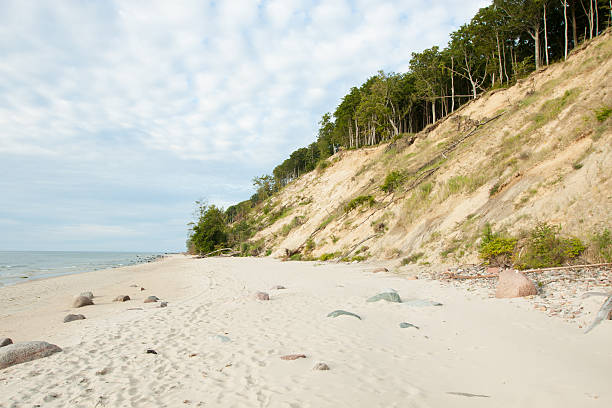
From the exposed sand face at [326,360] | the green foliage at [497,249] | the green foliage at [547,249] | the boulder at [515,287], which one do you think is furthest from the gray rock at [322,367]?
the green foliage at [497,249]

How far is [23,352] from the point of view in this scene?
5.01m

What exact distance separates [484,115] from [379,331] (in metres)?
25.6

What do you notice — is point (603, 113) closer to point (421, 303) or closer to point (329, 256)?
point (421, 303)

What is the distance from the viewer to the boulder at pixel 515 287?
23.8 ft

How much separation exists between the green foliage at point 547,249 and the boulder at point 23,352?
12.1 meters

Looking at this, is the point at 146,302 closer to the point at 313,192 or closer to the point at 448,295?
the point at 448,295

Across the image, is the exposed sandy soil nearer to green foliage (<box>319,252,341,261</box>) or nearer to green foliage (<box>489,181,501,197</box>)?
green foliage (<box>489,181,501,197</box>)

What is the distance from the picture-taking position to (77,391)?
3861 mm

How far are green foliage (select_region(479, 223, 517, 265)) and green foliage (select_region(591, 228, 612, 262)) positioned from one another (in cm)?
209

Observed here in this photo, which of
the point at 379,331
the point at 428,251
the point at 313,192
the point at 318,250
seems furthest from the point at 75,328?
the point at 313,192

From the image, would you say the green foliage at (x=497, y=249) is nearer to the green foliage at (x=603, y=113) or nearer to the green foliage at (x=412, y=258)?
the green foliage at (x=412, y=258)

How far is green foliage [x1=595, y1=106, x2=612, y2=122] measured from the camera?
450 inches

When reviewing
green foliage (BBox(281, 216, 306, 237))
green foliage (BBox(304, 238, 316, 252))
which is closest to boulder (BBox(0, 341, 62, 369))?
green foliage (BBox(304, 238, 316, 252))

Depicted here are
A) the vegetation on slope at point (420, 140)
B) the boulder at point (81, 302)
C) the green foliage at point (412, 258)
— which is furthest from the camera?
the vegetation on slope at point (420, 140)
